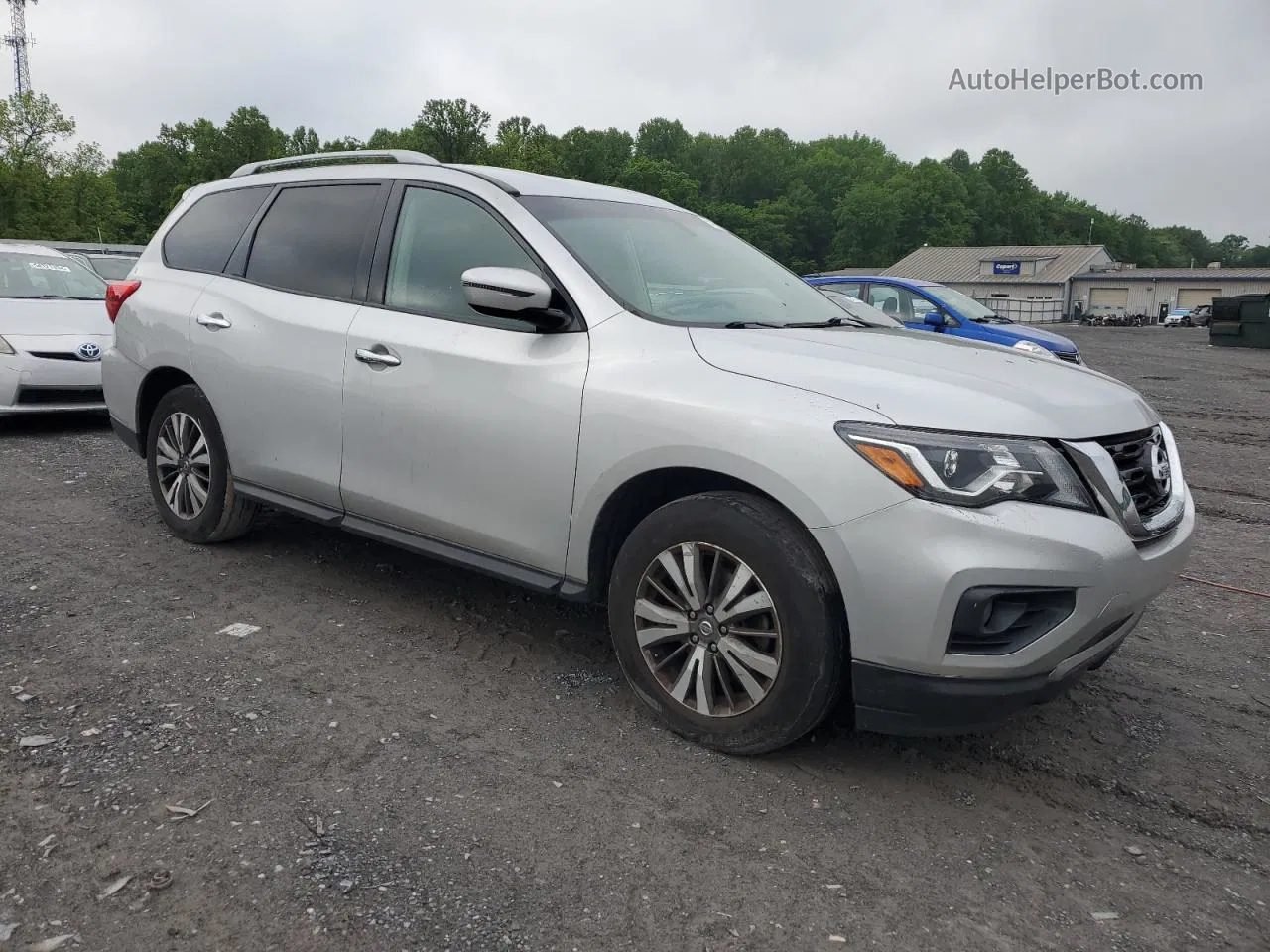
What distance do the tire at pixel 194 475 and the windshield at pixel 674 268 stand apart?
2.05 m

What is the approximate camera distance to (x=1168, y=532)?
3123 millimetres

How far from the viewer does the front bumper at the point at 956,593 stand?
269 cm

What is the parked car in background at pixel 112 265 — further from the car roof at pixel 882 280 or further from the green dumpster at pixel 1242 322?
the green dumpster at pixel 1242 322

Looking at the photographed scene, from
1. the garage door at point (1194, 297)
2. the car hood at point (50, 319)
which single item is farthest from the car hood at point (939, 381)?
the garage door at point (1194, 297)

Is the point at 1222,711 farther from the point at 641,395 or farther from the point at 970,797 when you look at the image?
the point at 641,395

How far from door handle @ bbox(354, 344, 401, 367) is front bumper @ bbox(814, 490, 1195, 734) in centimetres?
187

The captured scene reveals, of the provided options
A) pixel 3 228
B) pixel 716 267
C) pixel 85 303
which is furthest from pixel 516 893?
Answer: pixel 3 228

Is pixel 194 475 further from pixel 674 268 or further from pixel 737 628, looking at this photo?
pixel 737 628

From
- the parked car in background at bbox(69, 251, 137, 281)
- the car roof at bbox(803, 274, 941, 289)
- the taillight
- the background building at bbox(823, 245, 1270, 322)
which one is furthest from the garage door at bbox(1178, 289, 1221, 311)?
the taillight

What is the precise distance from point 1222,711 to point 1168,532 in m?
0.98

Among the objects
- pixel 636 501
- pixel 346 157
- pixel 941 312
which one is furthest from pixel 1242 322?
pixel 636 501

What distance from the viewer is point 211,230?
5121 mm

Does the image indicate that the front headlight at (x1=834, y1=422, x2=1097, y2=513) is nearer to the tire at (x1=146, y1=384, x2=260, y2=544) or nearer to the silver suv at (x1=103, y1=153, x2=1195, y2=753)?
the silver suv at (x1=103, y1=153, x2=1195, y2=753)

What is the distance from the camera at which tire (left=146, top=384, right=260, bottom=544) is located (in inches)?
191
